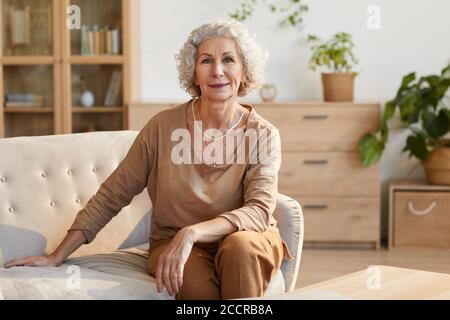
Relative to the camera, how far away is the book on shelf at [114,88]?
4.84 m

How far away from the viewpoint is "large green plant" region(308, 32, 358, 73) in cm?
473

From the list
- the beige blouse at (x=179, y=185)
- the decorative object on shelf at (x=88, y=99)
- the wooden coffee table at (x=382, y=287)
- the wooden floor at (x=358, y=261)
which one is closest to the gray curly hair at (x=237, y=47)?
the beige blouse at (x=179, y=185)

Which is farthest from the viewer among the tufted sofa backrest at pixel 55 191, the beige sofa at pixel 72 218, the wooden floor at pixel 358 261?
the wooden floor at pixel 358 261

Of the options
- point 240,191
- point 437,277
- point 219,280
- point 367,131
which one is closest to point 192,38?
point 240,191

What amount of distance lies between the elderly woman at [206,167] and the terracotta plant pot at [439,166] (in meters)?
2.27

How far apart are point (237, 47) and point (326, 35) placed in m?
2.54

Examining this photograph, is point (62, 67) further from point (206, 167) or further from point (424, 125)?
point (206, 167)

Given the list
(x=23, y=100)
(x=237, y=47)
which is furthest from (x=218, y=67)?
(x=23, y=100)

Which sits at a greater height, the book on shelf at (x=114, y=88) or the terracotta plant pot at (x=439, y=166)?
the book on shelf at (x=114, y=88)

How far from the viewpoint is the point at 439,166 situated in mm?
4590

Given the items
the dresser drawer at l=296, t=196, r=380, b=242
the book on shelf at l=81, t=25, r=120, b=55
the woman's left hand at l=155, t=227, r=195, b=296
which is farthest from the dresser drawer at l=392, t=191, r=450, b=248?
the woman's left hand at l=155, t=227, r=195, b=296

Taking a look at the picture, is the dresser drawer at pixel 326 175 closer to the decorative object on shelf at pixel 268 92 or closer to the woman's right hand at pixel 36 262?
the decorative object on shelf at pixel 268 92

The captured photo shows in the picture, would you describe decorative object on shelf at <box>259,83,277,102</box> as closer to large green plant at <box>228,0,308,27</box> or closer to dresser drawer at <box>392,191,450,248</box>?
large green plant at <box>228,0,308,27</box>
